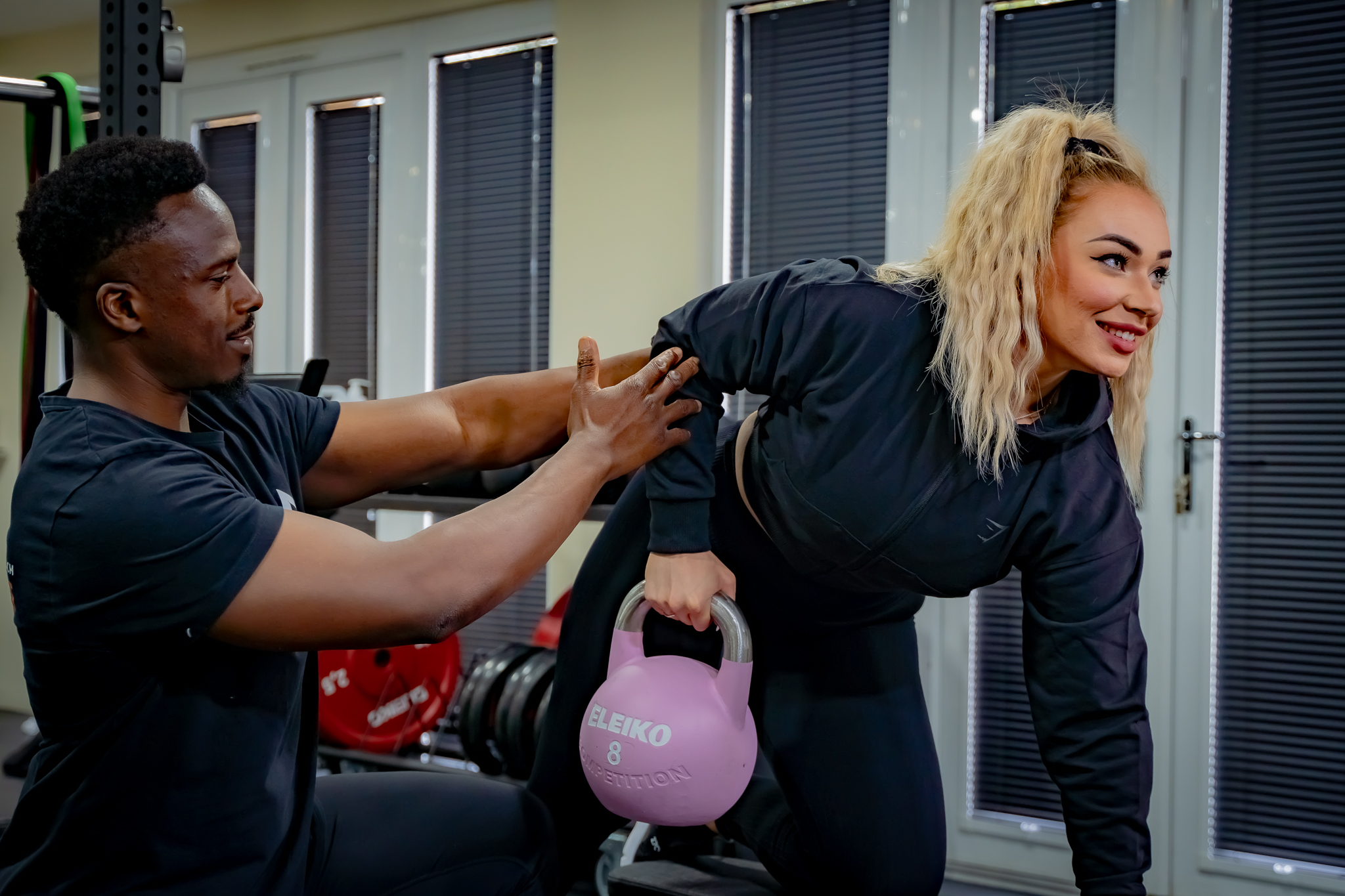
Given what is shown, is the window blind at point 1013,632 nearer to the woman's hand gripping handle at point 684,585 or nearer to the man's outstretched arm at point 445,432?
the woman's hand gripping handle at point 684,585

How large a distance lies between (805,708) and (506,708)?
125 centimetres

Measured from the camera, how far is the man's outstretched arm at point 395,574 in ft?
3.65

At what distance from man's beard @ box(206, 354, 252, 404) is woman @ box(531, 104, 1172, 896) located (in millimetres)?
628

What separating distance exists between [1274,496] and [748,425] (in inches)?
75.4

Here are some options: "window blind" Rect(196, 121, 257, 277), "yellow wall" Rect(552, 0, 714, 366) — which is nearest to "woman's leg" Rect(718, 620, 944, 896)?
"yellow wall" Rect(552, 0, 714, 366)

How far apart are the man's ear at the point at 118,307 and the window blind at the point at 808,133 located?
2.48 metres

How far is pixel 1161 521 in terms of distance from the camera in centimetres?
290

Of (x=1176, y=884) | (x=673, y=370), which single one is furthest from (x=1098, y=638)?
(x=1176, y=884)

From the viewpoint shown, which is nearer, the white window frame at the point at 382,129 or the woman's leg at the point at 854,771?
the woman's leg at the point at 854,771

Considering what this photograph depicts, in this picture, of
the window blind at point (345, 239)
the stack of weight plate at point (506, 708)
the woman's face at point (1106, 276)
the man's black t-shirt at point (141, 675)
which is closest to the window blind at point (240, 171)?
the window blind at point (345, 239)

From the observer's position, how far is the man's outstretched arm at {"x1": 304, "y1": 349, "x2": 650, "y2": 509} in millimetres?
1626

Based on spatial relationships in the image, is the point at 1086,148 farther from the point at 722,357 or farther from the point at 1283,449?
the point at 1283,449

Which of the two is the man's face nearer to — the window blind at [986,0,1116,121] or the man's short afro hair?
the man's short afro hair

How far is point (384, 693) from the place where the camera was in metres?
3.37
